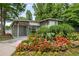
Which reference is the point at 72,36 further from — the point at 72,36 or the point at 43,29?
the point at 43,29

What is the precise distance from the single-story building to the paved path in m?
0.11

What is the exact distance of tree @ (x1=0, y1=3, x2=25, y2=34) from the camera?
475 centimetres

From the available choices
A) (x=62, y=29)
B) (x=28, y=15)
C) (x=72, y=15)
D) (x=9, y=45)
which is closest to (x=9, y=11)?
(x=28, y=15)

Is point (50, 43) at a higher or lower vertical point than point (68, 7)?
lower

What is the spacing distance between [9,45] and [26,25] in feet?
1.49

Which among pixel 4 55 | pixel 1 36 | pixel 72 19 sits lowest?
pixel 4 55

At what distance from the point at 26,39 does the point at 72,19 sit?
0.87 m

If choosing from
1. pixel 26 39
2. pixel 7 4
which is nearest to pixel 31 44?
pixel 26 39

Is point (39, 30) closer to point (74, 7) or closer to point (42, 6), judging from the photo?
point (42, 6)

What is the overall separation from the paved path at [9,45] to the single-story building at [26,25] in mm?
105

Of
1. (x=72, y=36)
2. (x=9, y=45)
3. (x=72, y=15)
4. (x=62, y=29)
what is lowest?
(x=9, y=45)

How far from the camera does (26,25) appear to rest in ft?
15.7

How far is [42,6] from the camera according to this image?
4754 millimetres

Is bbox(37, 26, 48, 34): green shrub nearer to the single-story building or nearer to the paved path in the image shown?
the single-story building
